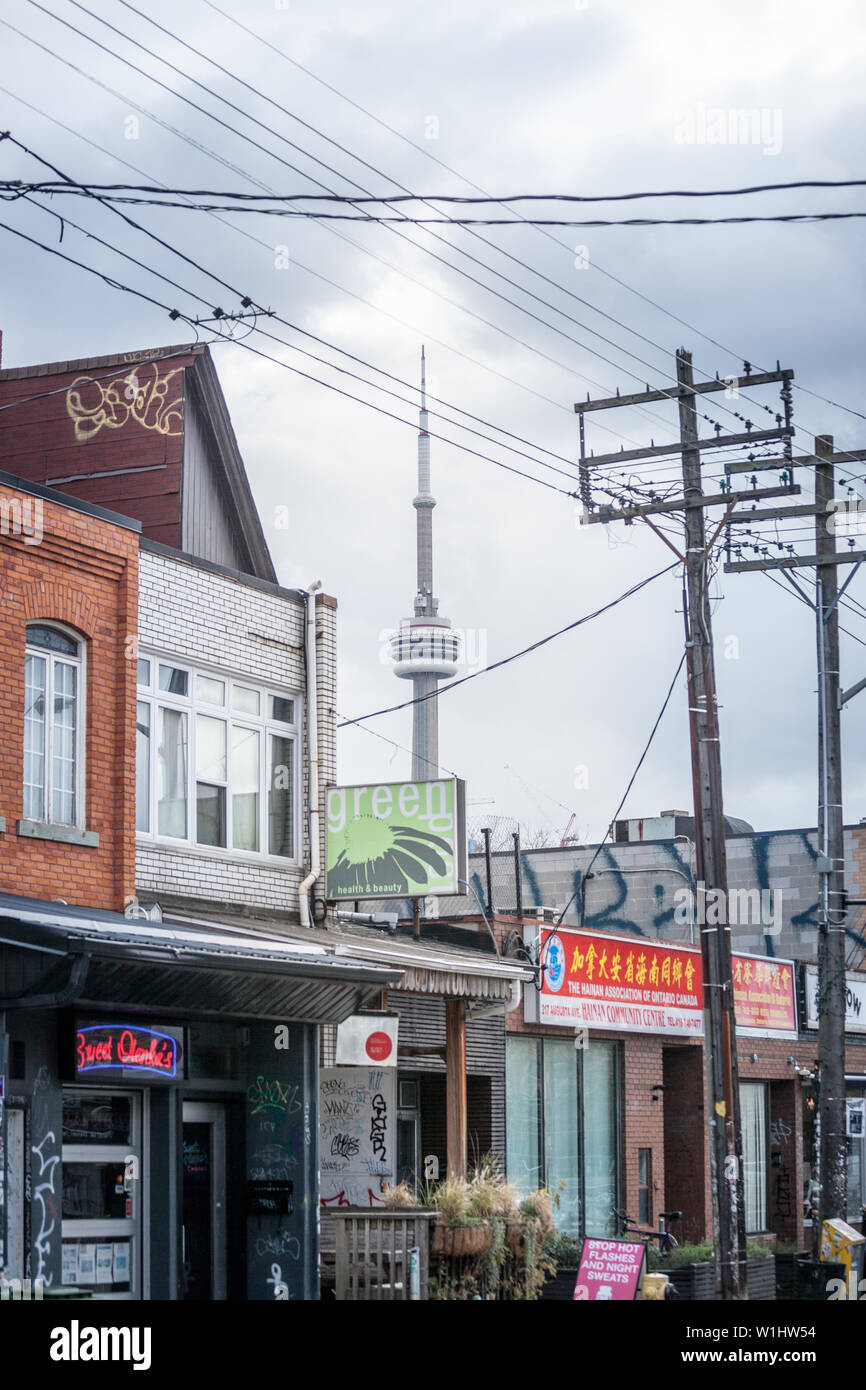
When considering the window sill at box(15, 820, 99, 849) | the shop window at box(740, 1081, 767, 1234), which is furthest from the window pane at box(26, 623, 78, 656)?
the shop window at box(740, 1081, 767, 1234)

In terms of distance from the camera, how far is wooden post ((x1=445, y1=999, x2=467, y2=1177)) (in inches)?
749

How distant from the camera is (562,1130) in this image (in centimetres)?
2320

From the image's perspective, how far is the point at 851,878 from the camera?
126 ft

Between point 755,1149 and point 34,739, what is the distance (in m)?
16.8

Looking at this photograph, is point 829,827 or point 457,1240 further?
point 829,827

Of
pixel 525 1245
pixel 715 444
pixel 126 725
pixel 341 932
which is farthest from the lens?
pixel 715 444

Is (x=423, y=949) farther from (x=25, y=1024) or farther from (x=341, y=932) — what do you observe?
(x=25, y=1024)

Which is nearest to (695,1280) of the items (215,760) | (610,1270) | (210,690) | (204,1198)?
(610,1270)

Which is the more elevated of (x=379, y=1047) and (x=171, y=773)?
(x=171, y=773)

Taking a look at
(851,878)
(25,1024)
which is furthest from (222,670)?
(851,878)

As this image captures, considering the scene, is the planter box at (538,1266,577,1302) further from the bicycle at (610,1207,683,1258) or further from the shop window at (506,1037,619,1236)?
the shop window at (506,1037,619,1236)

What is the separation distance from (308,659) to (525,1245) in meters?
6.65

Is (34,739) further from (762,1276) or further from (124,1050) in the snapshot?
(762,1276)

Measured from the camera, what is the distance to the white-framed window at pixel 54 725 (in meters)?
16.1
